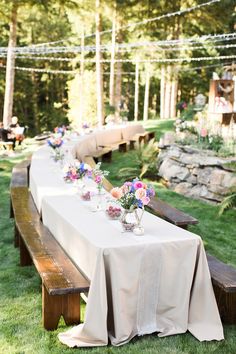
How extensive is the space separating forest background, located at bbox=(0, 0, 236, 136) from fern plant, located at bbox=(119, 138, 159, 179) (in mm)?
8204

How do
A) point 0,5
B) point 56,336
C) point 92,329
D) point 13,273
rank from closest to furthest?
point 92,329 < point 56,336 < point 13,273 < point 0,5

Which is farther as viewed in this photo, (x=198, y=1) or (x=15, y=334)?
(x=198, y=1)

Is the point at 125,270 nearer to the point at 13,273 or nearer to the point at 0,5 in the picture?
the point at 13,273

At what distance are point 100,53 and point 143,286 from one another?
74.0 feet

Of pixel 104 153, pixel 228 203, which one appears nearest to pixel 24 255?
pixel 228 203

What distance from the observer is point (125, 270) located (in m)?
4.46

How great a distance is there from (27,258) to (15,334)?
2048 mm

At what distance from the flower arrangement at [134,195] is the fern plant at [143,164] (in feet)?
22.3

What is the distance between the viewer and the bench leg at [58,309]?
479cm

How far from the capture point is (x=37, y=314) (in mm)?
5176

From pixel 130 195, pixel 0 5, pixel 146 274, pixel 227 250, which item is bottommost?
pixel 227 250

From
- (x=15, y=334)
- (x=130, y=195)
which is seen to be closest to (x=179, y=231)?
(x=130, y=195)

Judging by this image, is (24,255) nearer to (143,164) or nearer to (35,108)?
(143,164)

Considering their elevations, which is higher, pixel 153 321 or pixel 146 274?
pixel 146 274
